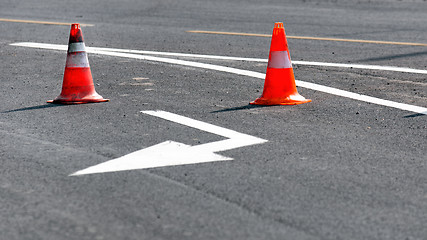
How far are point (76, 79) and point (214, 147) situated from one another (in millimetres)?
2652

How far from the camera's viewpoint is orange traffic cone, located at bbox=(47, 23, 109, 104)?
7.45 metres

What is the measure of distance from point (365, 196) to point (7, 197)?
2222 millimetres

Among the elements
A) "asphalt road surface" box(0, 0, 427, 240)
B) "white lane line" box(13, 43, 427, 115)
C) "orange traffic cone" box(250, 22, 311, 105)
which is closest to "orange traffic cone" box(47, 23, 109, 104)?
"asphalt road surface" box(0, 0, 427, 240)

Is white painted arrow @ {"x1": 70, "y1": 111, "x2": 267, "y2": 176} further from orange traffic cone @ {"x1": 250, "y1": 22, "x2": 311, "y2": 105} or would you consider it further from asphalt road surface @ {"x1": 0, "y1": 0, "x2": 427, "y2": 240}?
orange traffic cone @ {"x1": 250, "y1": 22, "x2": 311, "y2": 105}

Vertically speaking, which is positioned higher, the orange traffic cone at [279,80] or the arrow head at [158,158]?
the orange traffic cone at [279,80]

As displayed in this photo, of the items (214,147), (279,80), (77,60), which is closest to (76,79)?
(77,60)

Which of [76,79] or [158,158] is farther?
[76,79]

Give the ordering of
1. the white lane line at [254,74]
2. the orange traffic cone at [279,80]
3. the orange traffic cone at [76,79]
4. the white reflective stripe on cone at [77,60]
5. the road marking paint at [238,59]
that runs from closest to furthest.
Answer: the white lane line at [254,74], the orange traffic cone at [279,80], the orange traffic cone at [76,79], the white reflective stripe on cone at [77,60], the road marking paint at [238,59]

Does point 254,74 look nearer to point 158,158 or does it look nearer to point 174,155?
point 174,155

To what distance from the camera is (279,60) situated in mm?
7375

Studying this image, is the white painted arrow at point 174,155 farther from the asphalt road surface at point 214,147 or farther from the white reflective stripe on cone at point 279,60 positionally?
the white reflective stripe on cone at point 279,60

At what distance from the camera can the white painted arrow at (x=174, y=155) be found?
4.89 metres

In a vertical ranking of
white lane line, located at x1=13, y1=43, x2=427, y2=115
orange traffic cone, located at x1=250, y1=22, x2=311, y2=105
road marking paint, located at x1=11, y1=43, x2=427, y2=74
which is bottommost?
white lane line, located at x1=13, y1=43, x2=427, y2=115

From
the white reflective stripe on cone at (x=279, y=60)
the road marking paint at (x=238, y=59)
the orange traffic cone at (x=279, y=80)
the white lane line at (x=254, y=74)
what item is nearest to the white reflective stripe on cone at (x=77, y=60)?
the orange traffic cone at (x=279, y=80)
